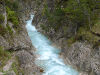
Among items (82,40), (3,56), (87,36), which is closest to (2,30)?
(3,56)

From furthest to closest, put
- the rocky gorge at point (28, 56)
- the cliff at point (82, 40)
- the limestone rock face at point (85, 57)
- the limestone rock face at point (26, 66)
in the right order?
the cliff at point (82, 40), the limestone rock face at point (85, 57), the limestone rock face at point (26, 66), the rocky gorge at point (28, 56)

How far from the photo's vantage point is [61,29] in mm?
26469

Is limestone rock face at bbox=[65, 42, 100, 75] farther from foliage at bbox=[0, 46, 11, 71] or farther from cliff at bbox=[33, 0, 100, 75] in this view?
foliage at bbox=[0, 46, 11, 71]

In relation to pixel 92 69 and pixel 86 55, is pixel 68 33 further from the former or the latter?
pixel 92 69

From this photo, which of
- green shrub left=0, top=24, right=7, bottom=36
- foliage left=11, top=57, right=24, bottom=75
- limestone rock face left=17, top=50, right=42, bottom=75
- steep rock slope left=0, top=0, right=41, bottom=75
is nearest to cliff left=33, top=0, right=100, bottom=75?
limestone rock face left=17, top=50, right=42, bottom=75

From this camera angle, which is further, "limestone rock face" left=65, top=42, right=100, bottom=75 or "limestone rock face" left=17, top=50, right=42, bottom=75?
"limestone rock face" left=65, top=42, right=100, bottom=75

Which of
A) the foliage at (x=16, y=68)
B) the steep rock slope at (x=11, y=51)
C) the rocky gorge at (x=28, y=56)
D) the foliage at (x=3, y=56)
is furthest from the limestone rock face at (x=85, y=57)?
the foliage at (x=3, y=56)

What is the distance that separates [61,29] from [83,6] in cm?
925

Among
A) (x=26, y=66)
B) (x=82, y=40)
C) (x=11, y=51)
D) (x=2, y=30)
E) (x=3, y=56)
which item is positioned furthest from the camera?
(x=82, y=40)

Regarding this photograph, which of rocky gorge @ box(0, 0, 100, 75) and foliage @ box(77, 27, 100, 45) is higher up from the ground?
foliage @ box(77, 27, 100, 45)

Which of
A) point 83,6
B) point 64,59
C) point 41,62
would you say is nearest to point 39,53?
point 41,62

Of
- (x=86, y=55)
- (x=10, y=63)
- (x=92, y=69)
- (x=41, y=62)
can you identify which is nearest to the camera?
(x=10, y=63)

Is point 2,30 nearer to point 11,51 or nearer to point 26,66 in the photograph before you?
point 11,51

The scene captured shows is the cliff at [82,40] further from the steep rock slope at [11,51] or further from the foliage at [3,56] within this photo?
the foliage at [3,56]
